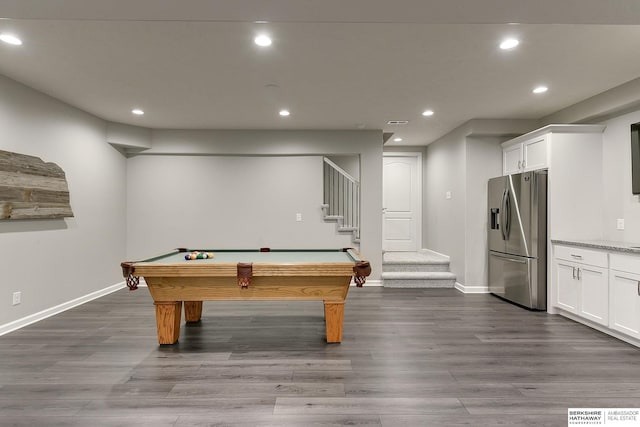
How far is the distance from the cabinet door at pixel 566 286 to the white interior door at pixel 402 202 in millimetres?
3353

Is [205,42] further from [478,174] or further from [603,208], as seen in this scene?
[603,208]

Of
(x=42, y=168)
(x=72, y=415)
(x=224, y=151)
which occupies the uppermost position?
(x=224, y=151)

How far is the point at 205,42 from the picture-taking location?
2.73 metres

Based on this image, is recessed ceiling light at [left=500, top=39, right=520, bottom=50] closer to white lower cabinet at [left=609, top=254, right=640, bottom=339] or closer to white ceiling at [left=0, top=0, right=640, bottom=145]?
white ceiling at [left=0, top=0, right=640, bottom=145]

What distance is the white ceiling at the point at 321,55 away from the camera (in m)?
1.90

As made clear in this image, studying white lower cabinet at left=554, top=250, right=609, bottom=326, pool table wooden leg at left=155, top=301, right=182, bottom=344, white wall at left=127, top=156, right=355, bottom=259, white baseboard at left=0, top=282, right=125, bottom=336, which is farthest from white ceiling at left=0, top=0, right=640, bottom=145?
white baseboard at left=0, top=282, right=125, bottom=336

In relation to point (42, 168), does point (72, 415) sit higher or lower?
lower

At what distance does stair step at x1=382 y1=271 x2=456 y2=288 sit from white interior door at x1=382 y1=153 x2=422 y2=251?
68.5 inches

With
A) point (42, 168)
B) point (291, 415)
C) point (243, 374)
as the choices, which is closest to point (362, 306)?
point (243, 374)

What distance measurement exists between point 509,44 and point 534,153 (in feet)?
7.28

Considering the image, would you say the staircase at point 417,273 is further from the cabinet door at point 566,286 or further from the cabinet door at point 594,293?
the cabinet door at point 594,293

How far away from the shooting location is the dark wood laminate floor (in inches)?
82.3

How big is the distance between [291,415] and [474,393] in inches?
48.3

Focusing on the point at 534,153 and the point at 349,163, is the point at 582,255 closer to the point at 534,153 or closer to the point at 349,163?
the point at 534,153
